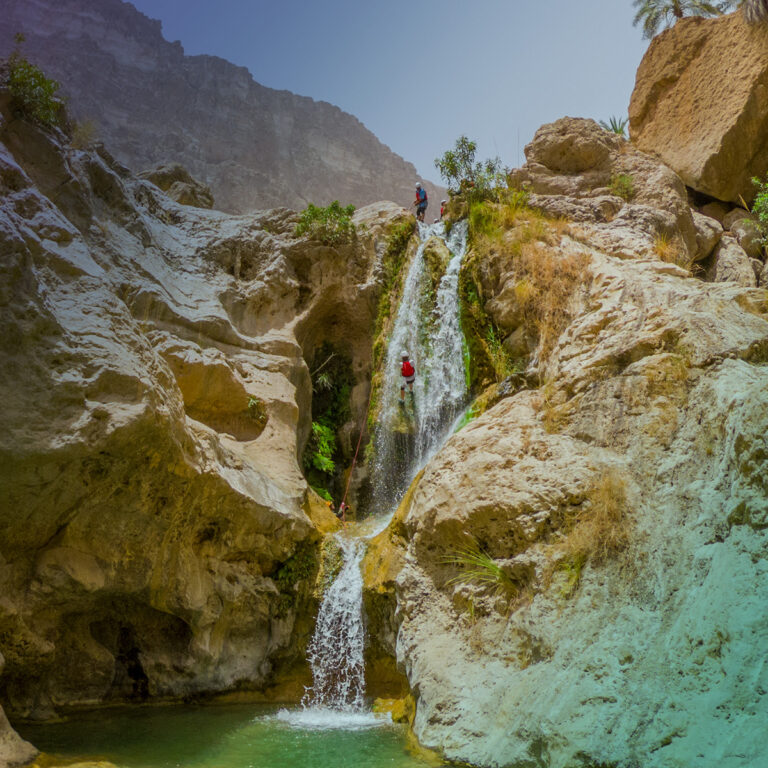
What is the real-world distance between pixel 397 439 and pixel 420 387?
1372mm

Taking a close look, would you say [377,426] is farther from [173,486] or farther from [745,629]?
[745,629]

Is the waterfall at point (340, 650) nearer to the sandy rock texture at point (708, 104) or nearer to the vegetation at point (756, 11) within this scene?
the sandy rock texture at point (708, 104)

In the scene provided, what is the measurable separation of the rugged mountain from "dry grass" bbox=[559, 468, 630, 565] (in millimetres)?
36934

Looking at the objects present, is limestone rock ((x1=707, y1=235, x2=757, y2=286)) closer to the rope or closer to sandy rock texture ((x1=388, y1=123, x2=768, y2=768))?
sandy rock texture ((x1=388, y1=123, x2=768, y2=768))

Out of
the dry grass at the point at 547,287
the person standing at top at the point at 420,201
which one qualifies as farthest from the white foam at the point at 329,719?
the person standing at top at the point at 420,201

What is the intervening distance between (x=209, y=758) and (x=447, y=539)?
3.81 metres

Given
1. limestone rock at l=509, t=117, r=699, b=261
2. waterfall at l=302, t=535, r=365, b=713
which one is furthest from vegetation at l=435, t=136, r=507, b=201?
waterfall at l=302, t=535, r=365, b=713

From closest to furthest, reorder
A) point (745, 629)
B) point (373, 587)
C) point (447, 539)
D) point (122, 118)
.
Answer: point (745, 629)
point (447, 539)
point (373, 587)
point (122, 118)

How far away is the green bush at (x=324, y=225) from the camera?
50.1 feet

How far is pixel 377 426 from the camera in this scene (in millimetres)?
14172

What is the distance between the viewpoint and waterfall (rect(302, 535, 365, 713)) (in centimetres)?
895

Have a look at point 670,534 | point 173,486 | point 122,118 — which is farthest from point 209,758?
point 122,118

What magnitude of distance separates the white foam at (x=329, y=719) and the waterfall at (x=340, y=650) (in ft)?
0.49

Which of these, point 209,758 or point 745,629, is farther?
point 209,758
